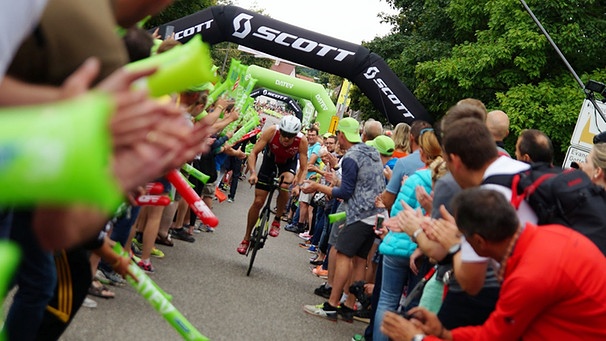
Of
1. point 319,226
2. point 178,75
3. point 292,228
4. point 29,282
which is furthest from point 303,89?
point 178,75

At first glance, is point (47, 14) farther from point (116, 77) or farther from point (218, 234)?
point (218, 234)

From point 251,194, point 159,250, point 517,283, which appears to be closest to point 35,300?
point 517,283

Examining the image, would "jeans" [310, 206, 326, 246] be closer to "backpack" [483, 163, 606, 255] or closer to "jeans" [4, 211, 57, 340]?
"backpack" [483, 163, 606, 255]

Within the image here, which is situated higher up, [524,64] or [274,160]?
[524,64]

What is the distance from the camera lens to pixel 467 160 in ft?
15.0

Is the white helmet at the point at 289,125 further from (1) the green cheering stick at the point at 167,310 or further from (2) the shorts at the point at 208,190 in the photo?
(1) the green cheering stick at the point at 167,310

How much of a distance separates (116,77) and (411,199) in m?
5.10

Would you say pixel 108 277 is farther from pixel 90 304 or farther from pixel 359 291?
pixel 359 291

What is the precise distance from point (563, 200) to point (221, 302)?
4512 mm

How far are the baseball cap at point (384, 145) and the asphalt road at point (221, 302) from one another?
75.8 inches

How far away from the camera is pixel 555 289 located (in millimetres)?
3467

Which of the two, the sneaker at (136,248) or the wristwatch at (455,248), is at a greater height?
the wristwatch at (455,248)

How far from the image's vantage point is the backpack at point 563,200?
13.9 feet

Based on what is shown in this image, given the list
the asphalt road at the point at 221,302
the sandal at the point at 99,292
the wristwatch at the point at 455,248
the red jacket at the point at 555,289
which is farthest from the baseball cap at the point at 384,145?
the red jacket at the point at 555,289
